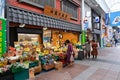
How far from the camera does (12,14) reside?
28.4 ft

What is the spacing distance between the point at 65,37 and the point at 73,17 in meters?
2.37

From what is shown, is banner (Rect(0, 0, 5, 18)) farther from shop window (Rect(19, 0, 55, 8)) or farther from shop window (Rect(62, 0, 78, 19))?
shop window (Rect(62, 0, 78, 19))

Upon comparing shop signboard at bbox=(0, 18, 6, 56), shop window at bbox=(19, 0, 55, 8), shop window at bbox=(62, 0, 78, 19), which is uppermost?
shop window at bbox=(62, 0, 78, 19)

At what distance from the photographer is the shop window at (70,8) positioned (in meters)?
15.8

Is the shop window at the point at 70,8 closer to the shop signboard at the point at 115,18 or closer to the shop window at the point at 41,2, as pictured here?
the shop window at the point at 41,2

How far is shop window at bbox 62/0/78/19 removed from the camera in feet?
51.8

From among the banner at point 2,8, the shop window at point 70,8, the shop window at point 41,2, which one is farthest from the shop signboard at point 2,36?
the shop window at point 70,8

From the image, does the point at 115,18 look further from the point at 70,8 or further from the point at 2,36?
the point at 2,36

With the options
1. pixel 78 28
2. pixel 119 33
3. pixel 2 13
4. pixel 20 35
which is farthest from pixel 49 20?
pixel 119 33

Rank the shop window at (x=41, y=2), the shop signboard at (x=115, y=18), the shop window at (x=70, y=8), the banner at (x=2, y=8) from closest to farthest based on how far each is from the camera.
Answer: the banner at (x=2, y=8)
the shop window at (x=41, y=2)
the shop window at (x=70, y=8)
the shop signboard at (x=115, y=18)

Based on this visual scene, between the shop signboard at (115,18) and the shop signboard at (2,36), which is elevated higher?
the shop signboard at (115,18)

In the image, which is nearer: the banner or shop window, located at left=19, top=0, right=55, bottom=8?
the banner

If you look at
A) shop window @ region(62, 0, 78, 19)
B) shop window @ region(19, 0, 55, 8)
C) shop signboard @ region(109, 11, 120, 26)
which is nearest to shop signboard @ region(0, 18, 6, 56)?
shop window @ region(19, 0, 55, 8)

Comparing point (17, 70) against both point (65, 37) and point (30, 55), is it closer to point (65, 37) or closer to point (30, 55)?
point (30, 55)
